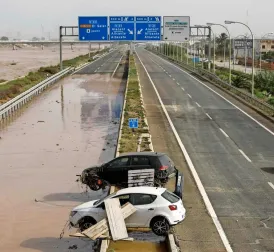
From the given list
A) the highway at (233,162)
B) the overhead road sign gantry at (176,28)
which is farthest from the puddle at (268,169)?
the overhead road sign gantry at (176,28)

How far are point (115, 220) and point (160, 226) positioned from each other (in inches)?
49.0

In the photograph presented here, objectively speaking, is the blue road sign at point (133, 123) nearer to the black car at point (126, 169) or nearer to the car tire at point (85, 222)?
the black car at point (126, 169)

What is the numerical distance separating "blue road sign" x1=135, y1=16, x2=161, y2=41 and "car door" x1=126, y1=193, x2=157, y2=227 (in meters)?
51.9

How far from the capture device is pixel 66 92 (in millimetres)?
56875

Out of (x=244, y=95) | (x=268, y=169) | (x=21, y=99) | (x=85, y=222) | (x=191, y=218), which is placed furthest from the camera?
(x=244, y=95)

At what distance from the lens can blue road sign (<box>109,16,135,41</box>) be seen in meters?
65.4

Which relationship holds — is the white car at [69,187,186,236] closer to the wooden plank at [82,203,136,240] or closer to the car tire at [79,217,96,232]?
the car tire at [79,217,96,232]

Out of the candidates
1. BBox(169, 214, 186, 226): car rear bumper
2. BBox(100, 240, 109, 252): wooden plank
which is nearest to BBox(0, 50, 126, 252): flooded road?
BBox(100, 240, 109, 252): wooden plank

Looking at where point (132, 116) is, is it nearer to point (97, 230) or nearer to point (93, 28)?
point (97, 230)

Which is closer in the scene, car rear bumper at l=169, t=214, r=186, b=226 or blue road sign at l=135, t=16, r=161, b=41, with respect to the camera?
car rear bumper at l=169, t=214, r=186, b=226

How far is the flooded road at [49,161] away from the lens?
15641mm

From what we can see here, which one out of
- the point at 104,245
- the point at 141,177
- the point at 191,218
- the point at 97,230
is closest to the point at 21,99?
the point at 141,177

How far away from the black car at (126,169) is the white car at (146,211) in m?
3.76

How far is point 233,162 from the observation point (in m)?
23.4
